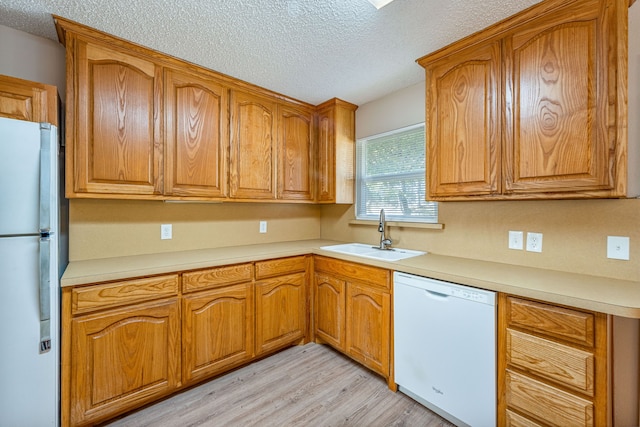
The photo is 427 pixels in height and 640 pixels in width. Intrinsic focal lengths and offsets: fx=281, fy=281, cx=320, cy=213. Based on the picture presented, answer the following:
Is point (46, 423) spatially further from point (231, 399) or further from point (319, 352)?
point (319, 352)

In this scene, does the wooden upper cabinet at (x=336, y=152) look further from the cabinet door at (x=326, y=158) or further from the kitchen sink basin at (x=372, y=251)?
the kitchen sink basin at (x=372, y=251)

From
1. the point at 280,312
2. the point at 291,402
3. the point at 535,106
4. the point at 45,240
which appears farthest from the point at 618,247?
the point at 45,240

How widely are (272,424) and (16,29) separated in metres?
2.81

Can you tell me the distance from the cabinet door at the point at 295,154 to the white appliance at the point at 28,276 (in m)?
1.64

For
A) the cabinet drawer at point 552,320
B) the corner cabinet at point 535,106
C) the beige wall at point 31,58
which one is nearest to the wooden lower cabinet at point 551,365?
the cabinet drawer at point 552,320

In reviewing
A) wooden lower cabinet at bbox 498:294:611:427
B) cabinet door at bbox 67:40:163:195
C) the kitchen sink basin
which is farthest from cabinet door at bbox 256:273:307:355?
wooden lower cabinet at bbox 498:294:611:427

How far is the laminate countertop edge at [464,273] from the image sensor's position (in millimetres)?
1173

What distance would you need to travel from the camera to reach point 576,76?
137 cm

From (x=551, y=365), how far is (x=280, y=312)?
5.69ft

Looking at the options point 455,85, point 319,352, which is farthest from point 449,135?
point 319,352

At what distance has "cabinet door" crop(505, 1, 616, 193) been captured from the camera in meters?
1.31

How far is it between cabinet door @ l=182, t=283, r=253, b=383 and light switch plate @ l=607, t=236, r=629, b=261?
219cm

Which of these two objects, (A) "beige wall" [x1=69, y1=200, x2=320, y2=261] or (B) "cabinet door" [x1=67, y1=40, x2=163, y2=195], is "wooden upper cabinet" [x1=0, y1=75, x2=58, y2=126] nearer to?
(B) "cabinet door" [x1=67, y1=40, x2=163, y2=195]

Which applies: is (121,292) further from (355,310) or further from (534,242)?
(534,242)
